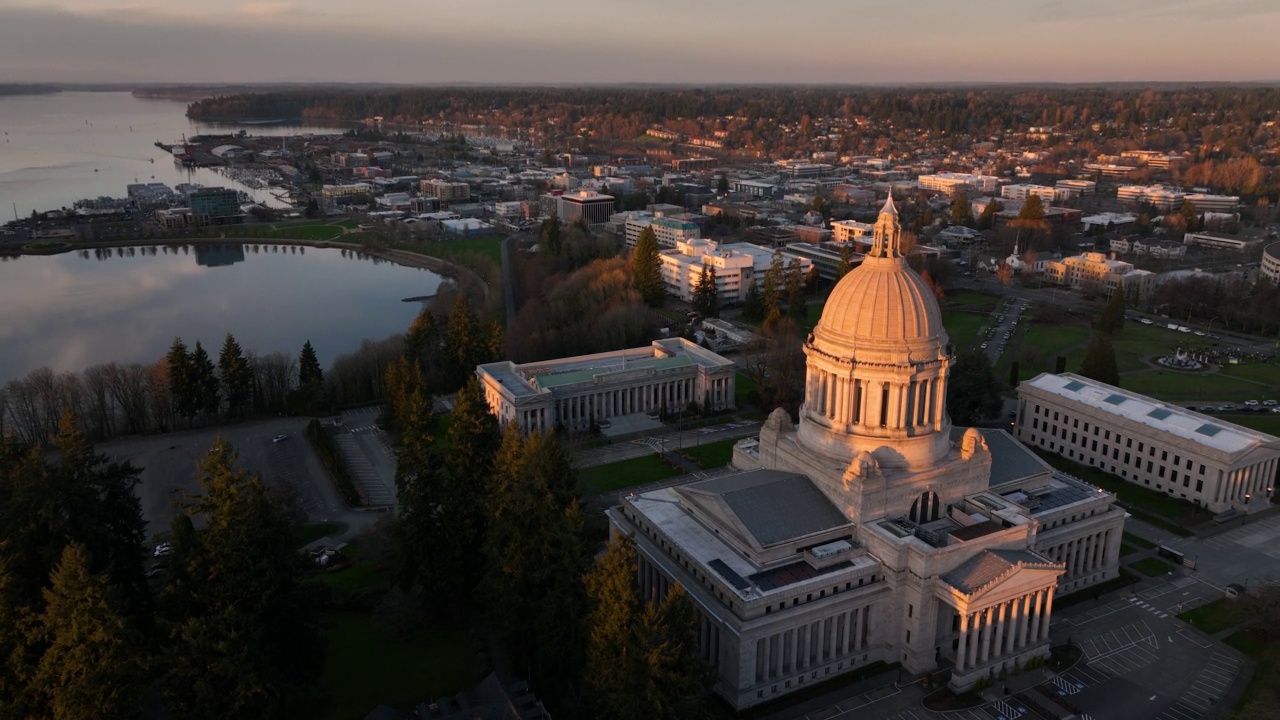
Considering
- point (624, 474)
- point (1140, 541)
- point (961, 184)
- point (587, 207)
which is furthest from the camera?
point (961, 184)

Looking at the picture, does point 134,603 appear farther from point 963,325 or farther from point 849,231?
point 849,231

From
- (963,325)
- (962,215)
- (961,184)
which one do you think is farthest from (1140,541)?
(961,184)

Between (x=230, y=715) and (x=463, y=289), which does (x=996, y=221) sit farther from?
(x=230, y=715)

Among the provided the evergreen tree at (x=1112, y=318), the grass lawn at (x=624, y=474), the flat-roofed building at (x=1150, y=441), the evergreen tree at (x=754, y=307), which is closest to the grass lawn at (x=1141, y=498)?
the flat-roofed building at (x=1150, y=441)

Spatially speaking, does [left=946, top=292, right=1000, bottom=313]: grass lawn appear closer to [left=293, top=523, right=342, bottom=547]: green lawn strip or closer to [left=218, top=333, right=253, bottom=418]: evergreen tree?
[left=218, top=333, right=253, bottom=418]: evergreen tree

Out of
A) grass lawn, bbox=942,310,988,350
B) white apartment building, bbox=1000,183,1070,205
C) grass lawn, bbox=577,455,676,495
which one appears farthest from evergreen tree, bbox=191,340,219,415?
white apartment building, bbox=1000,183,1070,205

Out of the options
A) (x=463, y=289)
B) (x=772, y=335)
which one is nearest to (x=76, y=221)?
(x=463, y=289)
